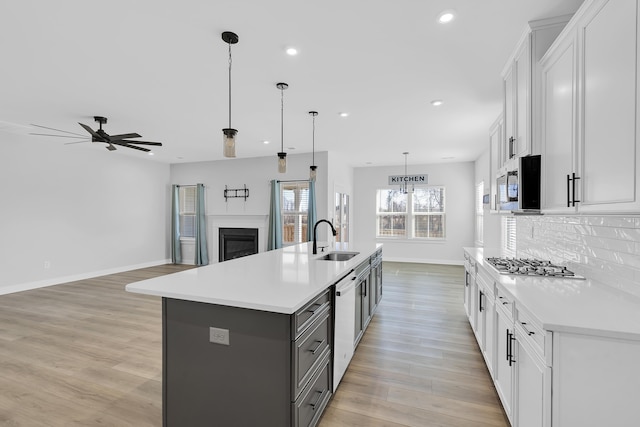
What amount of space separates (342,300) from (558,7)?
2.54 meters

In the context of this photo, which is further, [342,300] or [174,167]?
[174,167]

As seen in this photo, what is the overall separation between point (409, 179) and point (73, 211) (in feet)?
25.7

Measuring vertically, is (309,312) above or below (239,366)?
above

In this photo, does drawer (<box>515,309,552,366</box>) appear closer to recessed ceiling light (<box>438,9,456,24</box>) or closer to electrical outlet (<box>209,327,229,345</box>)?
electrical outlet (<box>209,327,229,345</box>)

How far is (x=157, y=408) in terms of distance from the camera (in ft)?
7.05

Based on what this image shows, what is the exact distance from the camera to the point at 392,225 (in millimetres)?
8594

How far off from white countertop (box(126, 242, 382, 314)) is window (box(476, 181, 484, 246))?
17.4 ft

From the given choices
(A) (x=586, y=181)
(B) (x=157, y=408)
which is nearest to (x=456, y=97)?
(A) (x=586, y=181)

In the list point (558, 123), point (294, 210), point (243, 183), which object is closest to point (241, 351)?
point (558, 123)

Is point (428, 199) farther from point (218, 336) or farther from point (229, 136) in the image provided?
point (218, 336)

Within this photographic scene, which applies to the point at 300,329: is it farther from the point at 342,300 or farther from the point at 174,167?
the point at 174,167

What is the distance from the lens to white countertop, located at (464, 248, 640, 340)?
4.17ft

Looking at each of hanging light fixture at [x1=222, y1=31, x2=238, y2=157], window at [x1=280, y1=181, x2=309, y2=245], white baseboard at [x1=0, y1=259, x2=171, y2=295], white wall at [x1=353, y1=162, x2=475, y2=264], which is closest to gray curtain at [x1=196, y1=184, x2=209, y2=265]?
white baseboard at [x1=0, y1=259, x2=171, y2=295]

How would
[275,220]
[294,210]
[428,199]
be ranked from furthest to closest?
[428,199]
[294,210]
[275,220]
